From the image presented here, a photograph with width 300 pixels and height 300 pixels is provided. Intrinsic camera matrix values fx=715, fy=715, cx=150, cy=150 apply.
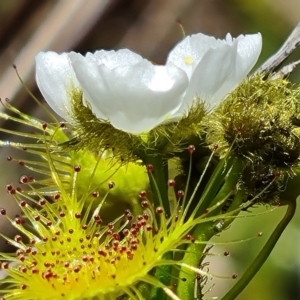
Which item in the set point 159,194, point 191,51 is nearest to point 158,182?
point 159,194

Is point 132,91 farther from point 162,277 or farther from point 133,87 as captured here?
point 162,277

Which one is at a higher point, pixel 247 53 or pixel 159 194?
pixel 247 53

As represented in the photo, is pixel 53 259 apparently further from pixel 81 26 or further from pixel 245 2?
pixel 245 2

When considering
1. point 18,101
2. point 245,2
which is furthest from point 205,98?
point 245,2

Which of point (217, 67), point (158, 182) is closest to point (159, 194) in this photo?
point (158, 182)

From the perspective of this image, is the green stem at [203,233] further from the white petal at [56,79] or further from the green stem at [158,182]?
the white petal at [56,79]

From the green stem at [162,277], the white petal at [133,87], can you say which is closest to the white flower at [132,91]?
the white petal at [133,87]
